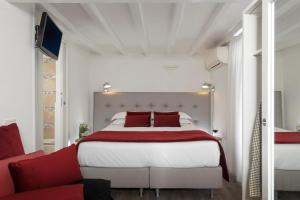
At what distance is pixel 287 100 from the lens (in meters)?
1.66

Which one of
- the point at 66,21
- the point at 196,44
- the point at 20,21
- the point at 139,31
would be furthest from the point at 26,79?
the point at 196,44

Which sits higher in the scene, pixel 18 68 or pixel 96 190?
pixel 18 68

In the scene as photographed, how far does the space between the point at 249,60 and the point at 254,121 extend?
0.61 metres

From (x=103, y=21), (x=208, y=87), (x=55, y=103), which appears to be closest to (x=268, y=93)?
(x=103, y=21)

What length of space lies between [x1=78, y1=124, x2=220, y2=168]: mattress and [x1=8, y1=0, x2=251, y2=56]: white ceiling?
1615 mm

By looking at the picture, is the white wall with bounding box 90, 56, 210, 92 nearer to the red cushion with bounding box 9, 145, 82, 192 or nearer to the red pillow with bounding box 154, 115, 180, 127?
the red pillow with bounding box 154, 115, 180, 127

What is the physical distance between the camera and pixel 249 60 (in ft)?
7.76

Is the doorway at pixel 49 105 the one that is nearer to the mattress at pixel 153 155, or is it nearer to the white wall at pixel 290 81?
the mattress at pixel 153 155

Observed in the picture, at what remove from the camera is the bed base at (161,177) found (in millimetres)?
2914

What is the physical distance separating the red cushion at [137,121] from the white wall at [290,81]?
321cm

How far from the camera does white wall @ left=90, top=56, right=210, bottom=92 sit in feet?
18.2

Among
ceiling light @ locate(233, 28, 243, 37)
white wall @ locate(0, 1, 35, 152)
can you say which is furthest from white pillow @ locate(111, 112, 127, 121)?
ceiling light @ locate(233, 28, 243, 37)

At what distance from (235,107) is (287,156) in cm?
203

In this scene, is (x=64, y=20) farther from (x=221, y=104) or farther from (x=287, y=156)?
(x=221, y=104)
